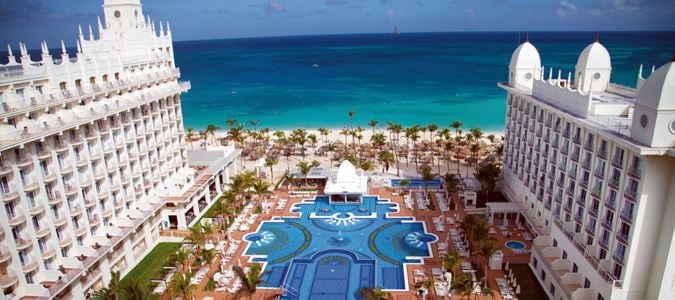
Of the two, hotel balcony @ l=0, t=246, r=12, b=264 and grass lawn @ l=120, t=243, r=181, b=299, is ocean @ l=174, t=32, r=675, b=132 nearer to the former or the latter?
grass lawn @ l=120, t=243, r=181, b=299

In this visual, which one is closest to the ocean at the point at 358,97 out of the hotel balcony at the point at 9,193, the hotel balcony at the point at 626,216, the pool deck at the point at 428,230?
the pool deck at the point at 428,230

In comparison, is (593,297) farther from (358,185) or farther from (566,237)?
(358,185)

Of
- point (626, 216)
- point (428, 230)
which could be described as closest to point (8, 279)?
point (428, 230)

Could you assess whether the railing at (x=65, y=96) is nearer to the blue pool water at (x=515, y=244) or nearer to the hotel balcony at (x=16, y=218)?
the hotel balcony at (x=16, y=218)

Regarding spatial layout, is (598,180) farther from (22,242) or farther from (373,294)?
(22,242)

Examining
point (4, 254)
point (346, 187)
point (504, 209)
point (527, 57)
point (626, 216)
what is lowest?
point (504, 209)

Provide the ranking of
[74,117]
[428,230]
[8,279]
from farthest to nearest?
[428,230] < [74,117] < [8,279]
